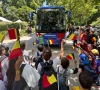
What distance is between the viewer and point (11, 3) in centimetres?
6325

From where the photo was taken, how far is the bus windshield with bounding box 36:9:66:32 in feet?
44.4

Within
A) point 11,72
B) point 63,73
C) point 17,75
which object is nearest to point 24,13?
point 63,73

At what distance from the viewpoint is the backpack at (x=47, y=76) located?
331 centimetres

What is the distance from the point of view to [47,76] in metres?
3.42

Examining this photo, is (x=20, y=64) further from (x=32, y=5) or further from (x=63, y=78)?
(x=32, y=5)

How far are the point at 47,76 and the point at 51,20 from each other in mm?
10400

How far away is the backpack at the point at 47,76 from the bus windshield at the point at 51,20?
9628 mm

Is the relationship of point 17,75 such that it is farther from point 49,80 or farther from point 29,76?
point 49,80

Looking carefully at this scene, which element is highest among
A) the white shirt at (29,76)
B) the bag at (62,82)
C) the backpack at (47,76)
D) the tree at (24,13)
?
the white shirt at (29,76)

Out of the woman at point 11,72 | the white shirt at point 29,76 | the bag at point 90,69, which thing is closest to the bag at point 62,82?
the white shirt at point 29,76

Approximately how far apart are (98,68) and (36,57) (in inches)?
71.8

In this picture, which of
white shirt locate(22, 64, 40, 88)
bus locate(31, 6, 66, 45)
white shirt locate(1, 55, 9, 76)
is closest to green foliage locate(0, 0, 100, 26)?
bus locate(31, 6, 66, 45)

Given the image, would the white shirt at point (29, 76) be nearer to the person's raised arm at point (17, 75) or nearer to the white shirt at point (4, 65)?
the person's raised arm at point (17, 75)

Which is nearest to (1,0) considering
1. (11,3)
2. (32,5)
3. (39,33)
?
(11,3)
